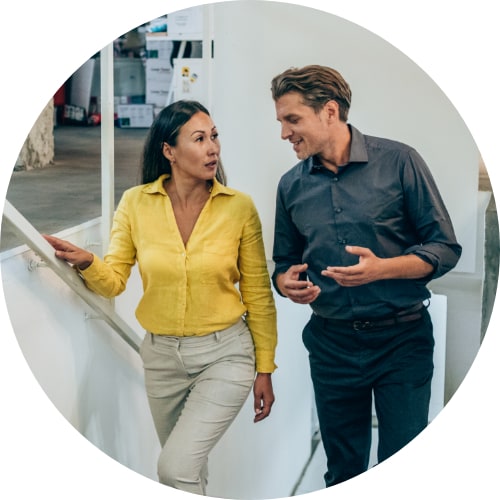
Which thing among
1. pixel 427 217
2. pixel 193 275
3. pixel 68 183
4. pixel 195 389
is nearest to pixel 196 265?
pixel 193 275

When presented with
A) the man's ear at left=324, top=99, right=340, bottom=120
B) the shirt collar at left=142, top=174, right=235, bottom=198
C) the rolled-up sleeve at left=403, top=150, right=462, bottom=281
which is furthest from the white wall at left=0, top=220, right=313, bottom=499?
the man's ear at left=324, top=99, right=340, bottom=120

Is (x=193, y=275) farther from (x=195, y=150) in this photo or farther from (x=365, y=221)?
(x=365, y=221)

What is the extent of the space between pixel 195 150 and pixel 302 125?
0.22 meters

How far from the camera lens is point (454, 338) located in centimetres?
225

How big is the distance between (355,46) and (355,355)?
0.64 meters

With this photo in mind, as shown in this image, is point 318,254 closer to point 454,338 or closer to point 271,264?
point 271,264

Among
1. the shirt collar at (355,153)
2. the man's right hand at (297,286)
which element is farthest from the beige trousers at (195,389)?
the shirt collar at (355,153)

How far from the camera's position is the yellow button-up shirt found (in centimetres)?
215

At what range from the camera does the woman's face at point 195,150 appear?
85.1 inches

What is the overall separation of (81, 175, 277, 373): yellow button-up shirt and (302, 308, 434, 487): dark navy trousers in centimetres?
12

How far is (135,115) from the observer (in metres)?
2.23

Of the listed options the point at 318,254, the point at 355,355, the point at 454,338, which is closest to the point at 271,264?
the point at 318,254

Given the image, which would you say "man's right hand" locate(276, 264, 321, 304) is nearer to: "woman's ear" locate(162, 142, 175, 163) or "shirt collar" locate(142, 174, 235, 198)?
"shirt collar" locate(142, 174, 235, 198)

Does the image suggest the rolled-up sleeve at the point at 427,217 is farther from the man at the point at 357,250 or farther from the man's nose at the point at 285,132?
the man's nose at the point at 285,132
